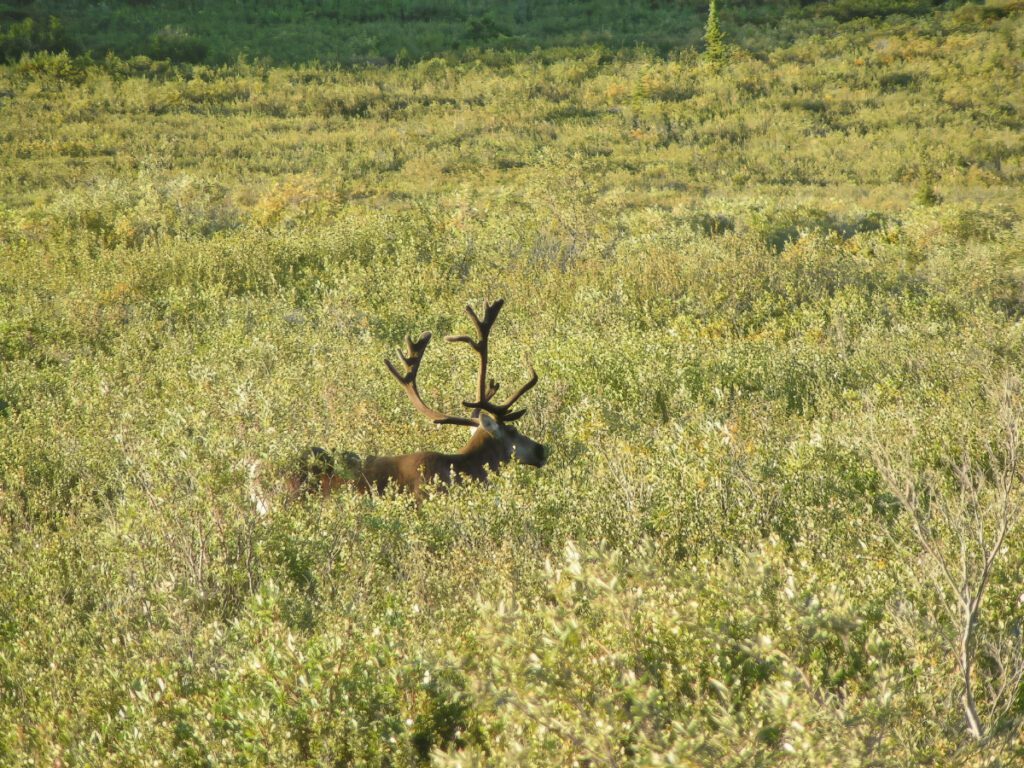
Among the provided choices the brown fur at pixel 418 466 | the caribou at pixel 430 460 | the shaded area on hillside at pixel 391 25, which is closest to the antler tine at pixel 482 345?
the caribou at pixel 430 460

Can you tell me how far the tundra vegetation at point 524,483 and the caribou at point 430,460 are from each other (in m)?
0.20

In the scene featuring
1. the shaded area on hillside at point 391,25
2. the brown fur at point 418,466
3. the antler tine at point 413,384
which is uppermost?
the shaded area on hillside at point 391,25

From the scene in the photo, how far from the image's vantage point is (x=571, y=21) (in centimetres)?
5688

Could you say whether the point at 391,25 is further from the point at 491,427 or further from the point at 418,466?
the point at 418,466

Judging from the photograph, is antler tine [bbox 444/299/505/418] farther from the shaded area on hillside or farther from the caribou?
the shaded area on hillside

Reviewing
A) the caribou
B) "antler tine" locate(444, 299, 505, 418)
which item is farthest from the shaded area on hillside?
the caribou

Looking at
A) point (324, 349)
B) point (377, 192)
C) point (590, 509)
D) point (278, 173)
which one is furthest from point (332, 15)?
point (590, 509)

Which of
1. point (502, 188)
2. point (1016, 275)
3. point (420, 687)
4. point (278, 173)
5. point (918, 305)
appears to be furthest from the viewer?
point (278, 173)

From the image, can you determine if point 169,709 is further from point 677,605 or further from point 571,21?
point 571,21

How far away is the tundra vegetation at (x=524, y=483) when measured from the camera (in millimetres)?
3027

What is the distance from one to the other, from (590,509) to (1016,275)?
387 inches

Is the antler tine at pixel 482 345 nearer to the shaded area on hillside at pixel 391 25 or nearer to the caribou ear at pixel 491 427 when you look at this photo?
the caribou ear at pixel 491 427

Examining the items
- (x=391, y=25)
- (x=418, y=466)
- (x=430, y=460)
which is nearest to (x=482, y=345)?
(x=430, y=460)

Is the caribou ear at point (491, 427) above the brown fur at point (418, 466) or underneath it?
above
